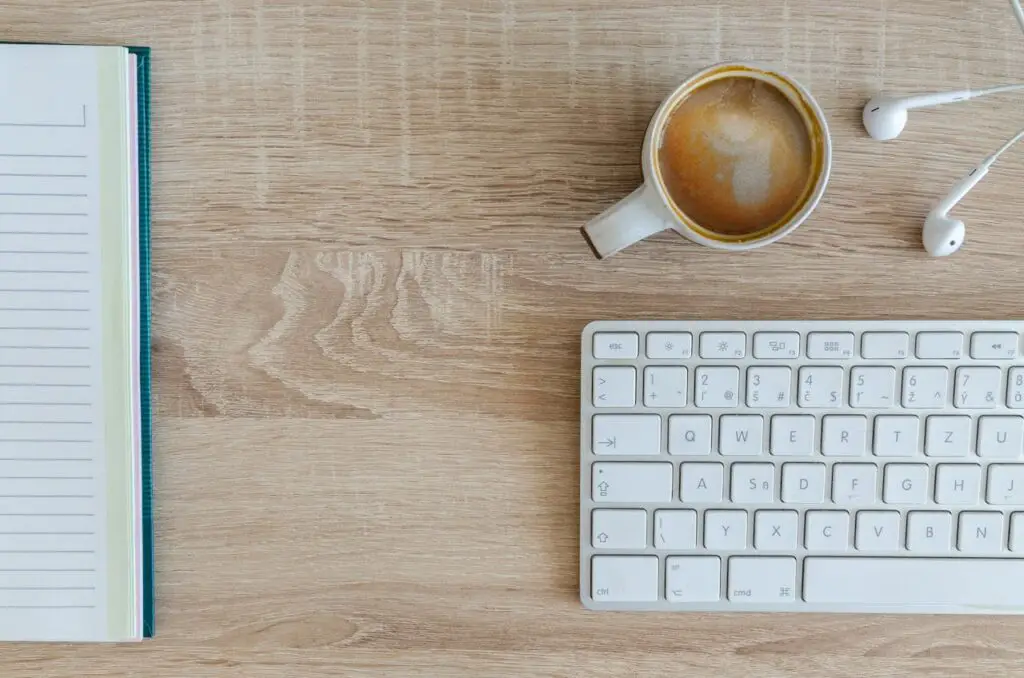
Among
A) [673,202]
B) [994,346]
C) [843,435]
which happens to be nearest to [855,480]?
[843,435]

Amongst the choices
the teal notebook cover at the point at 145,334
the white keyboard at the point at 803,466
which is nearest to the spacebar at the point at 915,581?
the white keyboard at the point at 803,466

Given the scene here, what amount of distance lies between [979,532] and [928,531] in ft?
0.12

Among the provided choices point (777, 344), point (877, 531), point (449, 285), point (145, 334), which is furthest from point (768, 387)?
point (145, 334)

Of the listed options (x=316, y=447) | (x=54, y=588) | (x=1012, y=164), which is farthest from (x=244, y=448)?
(x=1012, y=164)

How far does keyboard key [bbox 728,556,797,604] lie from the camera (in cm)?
56

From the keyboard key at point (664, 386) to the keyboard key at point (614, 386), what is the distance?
0.01 metres

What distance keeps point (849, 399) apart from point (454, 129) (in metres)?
0.34

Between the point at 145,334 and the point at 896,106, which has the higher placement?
the point at 896,106

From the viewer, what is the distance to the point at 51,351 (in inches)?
21.7

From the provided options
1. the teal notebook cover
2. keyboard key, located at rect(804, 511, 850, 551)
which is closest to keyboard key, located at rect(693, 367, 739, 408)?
keyboard key, located at rect(804, 511, 850, 551)

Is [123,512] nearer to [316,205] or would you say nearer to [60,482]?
[60,482]

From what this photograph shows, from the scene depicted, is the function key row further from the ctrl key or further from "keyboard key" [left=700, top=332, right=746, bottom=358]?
the ctrl key

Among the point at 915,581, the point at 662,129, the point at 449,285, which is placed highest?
the point at 662,129

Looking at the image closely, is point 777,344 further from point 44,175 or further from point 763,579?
point 44,175
